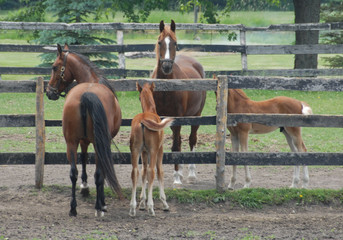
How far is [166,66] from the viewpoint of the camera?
8.12 metres

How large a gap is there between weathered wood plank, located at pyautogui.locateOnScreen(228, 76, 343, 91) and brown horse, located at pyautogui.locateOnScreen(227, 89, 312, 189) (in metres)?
0.69

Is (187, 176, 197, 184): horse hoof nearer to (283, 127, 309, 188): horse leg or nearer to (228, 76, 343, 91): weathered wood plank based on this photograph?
(283, 127, 309, 188): horse leg

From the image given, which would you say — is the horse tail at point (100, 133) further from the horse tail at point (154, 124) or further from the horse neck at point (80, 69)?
the horse neck at point (80, 69)

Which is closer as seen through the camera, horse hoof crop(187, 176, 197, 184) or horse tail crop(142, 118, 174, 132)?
horse tail crop(142, 118, 174, 132)

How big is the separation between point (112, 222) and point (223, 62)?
2263cm

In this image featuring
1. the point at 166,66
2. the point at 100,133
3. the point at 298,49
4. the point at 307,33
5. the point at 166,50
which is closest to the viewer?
the point at 100,133

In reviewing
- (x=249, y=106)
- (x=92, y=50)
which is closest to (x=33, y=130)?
(x=92, y=50)

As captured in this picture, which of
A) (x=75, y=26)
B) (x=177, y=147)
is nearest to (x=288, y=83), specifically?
(x=177, y=147)

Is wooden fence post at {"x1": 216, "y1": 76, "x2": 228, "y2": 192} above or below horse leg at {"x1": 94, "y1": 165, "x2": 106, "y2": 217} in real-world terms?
above

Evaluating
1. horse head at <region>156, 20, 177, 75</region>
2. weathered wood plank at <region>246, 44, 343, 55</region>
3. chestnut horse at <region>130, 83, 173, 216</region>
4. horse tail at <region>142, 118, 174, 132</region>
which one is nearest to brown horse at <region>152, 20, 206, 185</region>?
horse head at <region>156, 20, 177, 75</region>

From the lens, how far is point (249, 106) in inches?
332

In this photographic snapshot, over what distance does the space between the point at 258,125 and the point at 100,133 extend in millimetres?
3017

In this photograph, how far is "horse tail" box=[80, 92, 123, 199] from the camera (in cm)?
648

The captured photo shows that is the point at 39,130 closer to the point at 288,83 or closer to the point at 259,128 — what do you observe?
the point at 259,128
